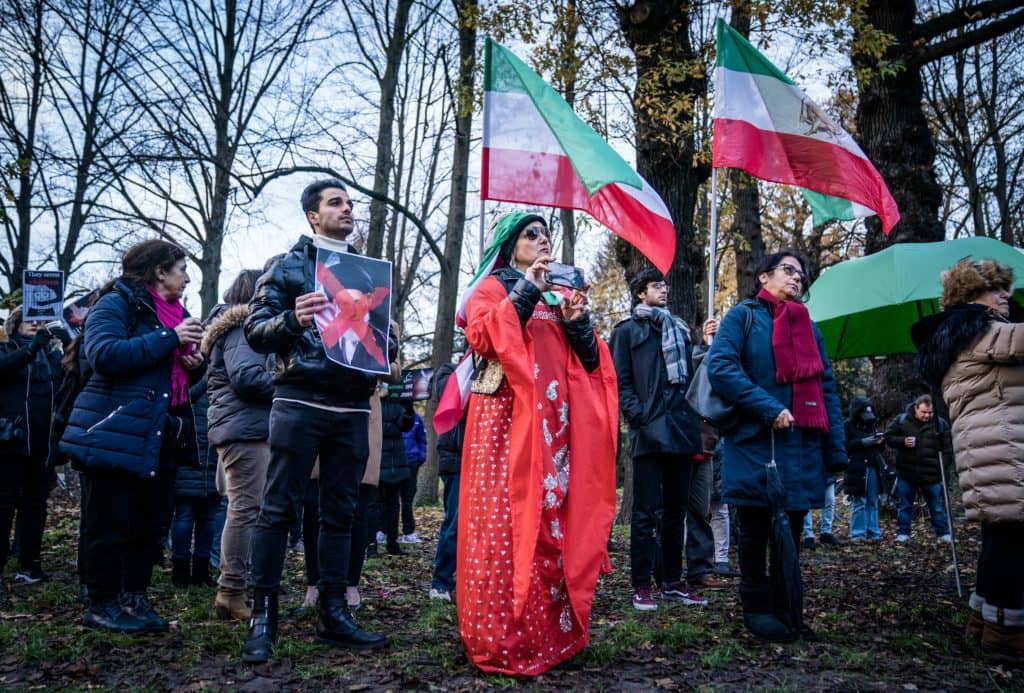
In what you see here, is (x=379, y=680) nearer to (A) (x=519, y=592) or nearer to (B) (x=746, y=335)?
(A) (x=519, y=592)

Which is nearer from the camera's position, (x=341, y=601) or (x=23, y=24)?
(x=341, y=601)

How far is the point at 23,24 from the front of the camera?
13570mm

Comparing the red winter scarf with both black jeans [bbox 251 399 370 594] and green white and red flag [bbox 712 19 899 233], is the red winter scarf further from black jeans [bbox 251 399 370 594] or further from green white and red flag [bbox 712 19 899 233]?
black jeans [bbox 251 399 370 594]

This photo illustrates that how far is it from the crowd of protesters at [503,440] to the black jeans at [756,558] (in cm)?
1

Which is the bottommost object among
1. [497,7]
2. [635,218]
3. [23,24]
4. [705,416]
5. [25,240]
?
[705,416]

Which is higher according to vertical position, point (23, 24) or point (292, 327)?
point (23, 24)

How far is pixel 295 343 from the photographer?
376 centimetres

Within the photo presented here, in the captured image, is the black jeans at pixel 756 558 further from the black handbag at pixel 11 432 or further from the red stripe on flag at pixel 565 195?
the black handbag at pixel 11 432

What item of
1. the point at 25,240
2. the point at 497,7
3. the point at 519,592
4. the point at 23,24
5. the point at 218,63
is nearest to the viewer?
the point at 519,592

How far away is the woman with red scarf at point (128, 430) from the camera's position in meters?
4.07

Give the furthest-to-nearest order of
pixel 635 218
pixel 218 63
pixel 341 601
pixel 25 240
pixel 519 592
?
pixel 218 63 < pixel 25 240 < pixel 635 218 < pixel 341 601 < pixel 519 592

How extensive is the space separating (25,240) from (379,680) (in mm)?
14530

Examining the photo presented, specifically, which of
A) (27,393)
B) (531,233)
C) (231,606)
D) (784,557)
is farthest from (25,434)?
(784,557)

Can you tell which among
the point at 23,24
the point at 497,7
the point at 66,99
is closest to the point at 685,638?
the point at 497,7
